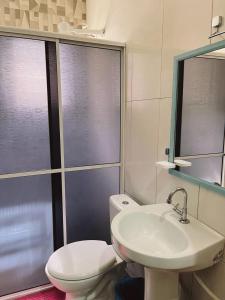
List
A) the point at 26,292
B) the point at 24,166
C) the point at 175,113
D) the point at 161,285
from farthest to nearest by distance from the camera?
the point at 26,292, the point at 24,166, the point at 175,113, the point at 161,285

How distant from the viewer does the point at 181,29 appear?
123cm

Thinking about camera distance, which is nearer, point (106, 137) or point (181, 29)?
point (181, 29)

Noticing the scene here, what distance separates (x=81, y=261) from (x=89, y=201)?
0.54m

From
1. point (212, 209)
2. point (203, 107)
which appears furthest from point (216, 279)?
point (203, 107)

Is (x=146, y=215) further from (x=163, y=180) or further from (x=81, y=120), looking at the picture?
(x=81, y=120)

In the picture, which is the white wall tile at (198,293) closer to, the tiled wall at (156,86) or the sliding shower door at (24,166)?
the tiled wall at (156,86)

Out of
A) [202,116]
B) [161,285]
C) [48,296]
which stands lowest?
[48,296]

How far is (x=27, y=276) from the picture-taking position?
1.82m

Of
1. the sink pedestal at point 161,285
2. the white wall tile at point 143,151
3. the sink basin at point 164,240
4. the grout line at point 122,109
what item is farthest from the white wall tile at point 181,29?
the sink pedestal at point 161,285

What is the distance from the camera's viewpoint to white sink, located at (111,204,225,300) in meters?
0.91

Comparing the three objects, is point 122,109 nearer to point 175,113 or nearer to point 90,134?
point 90,134

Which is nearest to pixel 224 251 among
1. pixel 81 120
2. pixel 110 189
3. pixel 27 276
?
pixel 110 189

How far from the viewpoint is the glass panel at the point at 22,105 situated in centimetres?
155

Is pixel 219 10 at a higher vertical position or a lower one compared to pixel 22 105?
higher
